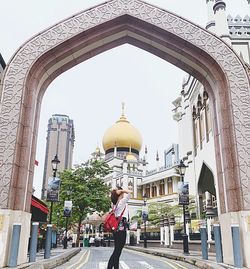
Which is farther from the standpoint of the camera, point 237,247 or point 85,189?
point 85,189

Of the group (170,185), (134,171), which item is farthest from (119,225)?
(134,171)

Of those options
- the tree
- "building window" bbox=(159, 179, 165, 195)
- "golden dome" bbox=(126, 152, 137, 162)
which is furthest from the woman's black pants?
"golden dome" bbox=(126, 152, 137, 162)

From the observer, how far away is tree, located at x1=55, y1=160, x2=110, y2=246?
2841 cm

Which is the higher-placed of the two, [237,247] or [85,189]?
[85,189]

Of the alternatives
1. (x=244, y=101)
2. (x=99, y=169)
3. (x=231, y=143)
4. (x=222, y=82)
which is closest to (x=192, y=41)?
(x=222, y=82)

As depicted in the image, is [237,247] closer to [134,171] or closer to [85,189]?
[85,189]

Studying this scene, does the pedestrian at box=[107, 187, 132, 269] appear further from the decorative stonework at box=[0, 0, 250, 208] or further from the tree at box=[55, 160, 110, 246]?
the tree at box=[55, 160, 110, 246]

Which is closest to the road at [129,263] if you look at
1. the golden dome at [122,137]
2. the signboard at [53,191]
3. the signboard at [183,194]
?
the signboard at [53,191]

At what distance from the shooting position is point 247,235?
23.7 feet

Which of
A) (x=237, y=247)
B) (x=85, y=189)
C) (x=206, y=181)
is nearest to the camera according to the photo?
(x=237, y=247)

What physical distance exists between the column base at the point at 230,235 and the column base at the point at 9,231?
5.06 metres

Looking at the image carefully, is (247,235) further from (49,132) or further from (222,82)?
(49,132)

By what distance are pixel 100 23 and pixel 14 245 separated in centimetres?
659

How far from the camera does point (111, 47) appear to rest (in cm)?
1040
